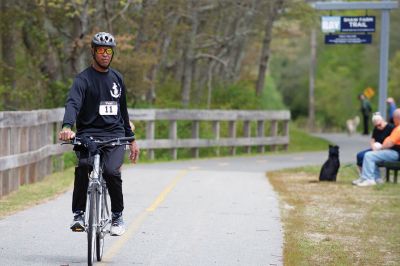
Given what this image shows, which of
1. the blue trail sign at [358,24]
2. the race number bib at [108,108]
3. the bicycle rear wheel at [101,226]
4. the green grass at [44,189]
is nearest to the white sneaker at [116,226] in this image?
the bicycle rear wheel at [101,226]

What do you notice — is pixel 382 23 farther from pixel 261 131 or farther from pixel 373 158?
pixel 261 131

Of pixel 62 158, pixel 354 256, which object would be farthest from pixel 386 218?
pixel 62 158

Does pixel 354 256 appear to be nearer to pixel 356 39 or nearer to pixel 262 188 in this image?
pixel 262 188

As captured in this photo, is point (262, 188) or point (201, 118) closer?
point (262, 188)

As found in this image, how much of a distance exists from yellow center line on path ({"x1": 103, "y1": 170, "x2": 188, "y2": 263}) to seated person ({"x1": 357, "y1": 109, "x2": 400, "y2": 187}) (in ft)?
11.7

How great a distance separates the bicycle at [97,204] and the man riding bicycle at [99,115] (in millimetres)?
100

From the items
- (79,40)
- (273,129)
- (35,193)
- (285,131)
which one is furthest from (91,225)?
(285,131)

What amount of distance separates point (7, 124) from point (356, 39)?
10.3 m

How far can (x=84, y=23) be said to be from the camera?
25797 millimetres

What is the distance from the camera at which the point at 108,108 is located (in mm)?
9641

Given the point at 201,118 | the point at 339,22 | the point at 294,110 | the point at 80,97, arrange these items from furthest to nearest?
the point at 294,110, the point at 201,118, the point at 339,22, the point at 80,97

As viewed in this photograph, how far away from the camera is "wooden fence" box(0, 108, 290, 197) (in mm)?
15836

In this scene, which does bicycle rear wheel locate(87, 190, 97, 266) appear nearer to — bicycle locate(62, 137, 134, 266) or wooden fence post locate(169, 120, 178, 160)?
bicycle locate(62, 137, 134, 266)

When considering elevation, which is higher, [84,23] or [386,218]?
[84,23]
